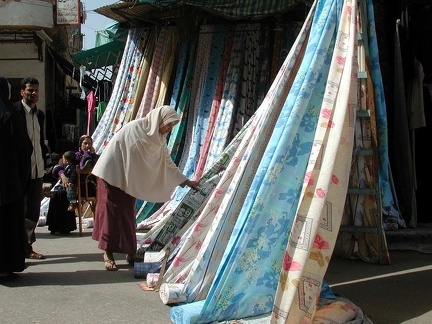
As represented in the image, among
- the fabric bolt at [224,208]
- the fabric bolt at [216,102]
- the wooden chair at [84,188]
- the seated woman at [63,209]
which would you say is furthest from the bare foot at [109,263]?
the fabric bolt at [216,102]

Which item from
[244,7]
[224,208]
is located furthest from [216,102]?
[224,208]

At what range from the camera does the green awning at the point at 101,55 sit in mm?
11273

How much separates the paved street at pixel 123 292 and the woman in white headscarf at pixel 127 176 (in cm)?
32

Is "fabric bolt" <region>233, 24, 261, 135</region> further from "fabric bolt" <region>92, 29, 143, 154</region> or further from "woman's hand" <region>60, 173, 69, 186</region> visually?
"woman's hand" <region>60, 173, 69, 186</region>

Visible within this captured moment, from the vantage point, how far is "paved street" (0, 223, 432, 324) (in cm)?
391

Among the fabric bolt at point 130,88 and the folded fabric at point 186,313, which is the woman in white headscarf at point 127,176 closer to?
the folded fabric at point 186,313

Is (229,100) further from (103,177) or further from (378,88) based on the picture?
(103,177)

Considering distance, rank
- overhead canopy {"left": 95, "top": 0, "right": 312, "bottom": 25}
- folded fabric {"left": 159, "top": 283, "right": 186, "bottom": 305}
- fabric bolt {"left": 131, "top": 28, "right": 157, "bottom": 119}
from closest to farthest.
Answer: folded fabric {"left": 159, "top": 283, "right": 186, "bottom": 305} < overhead canopy {"left": 95, "top": 0, "right": 312, "bottom": 25} < fabric bolt {"left": 131, "top": 28, "right": 157, "bottom": 119}

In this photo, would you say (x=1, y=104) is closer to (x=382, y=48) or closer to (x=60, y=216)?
(x=60, y=216)

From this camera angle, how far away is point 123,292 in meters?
4.53

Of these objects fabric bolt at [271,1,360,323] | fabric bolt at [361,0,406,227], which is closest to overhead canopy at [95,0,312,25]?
fabric bolt at [361,0,406,227]

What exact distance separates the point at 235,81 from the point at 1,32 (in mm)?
11477

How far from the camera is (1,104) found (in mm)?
4812

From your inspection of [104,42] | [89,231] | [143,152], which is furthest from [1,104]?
[104,42]
